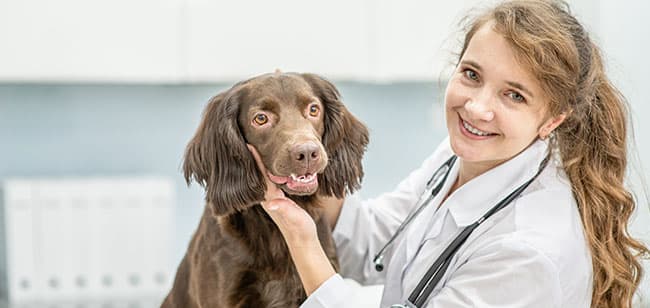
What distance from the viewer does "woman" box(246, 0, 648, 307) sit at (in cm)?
146

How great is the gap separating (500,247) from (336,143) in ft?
1.19

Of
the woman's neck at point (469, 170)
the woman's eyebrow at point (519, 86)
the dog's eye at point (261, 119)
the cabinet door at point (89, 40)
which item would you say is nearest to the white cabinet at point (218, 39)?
the cabinet door at point (89, 40)

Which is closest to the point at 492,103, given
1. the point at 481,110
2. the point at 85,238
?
the point at 481,110

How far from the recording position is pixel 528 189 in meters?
1.59

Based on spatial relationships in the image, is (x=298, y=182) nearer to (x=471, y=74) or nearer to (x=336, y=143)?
(x=336, y=143)

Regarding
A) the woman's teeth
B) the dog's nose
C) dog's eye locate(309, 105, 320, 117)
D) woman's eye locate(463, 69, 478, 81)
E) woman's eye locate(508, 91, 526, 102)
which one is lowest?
the dog's nose

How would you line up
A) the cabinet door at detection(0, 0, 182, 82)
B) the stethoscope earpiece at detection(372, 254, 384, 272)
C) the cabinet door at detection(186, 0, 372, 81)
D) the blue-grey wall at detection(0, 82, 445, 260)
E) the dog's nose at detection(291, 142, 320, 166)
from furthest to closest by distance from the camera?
the blue-grey wall at detection(0, 82, 445, 260) < the cabinet door at detection(186, 0, 372, 81) < the cabinet door at detection(0, 0, 182, 82) < the stethoscope earpiece at detection(372, 254, 384, 272) < the dog's nose at detection(291, 142, 320, 166)

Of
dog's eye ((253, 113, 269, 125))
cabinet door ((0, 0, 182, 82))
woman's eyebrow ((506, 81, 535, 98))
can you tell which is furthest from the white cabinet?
dog's eye ((253, 113, 269, 125))

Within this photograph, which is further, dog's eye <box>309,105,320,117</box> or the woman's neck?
the woman's neck

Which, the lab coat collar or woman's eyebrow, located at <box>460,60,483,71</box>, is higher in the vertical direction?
woman's eyebrow, located at <box>460,60,483,71</box>

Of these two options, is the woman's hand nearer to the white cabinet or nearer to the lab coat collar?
the lab coat collar

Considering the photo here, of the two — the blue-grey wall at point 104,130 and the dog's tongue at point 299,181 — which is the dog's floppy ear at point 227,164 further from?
the blue-grey wall at point 104,130

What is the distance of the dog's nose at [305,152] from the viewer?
1.38 meters

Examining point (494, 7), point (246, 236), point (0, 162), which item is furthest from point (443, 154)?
point (0, 162)
